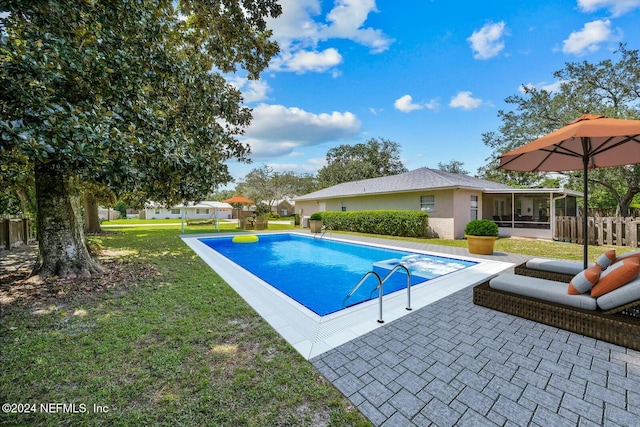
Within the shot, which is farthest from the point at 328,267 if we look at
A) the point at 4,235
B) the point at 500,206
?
the point at 500,206

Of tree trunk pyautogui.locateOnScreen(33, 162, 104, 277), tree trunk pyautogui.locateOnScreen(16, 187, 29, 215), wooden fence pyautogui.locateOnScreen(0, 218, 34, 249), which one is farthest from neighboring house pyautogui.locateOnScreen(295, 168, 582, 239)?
→ wooden fence pyautogui.locateOnScreen(0, 218, 34, 249)

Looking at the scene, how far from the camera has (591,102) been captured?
17938 millimetres

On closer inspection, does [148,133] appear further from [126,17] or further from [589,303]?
[589,303]

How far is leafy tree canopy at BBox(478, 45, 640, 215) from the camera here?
55.2 ft

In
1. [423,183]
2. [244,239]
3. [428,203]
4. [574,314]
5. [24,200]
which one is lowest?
[244,239]

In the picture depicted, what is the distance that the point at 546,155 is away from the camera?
18.8ft

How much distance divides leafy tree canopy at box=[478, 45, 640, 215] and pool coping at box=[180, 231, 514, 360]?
15379mm

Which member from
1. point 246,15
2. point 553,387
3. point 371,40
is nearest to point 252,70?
point 246,15

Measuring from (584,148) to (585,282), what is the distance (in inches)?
108

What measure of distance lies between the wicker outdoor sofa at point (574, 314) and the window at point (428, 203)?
11216 mm

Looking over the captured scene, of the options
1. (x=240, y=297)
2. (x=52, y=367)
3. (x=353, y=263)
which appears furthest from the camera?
(x=353, y=263)

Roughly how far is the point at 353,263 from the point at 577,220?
11052 millimetres

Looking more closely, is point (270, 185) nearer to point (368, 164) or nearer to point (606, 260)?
point (368, 164)

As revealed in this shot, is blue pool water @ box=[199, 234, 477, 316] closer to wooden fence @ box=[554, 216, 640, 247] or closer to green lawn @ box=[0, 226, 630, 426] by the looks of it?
green lawn @ box=[0, 226, 630, 426]
